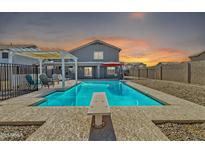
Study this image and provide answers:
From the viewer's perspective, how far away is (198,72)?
15055 millimetres

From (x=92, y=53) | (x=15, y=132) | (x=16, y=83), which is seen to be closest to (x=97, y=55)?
(x=92, y=53)

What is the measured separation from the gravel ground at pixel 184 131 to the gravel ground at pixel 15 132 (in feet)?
11.2

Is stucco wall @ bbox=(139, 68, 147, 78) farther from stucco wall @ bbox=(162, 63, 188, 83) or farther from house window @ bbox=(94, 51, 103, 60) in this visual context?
house window @ bbox=(94, 51, 103, 60)

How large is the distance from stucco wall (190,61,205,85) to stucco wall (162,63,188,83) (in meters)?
1.03

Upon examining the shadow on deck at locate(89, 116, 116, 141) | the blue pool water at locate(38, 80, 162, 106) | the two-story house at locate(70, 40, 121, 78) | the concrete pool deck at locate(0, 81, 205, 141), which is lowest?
the blue pool water at locate(38, 80, 162, 106)

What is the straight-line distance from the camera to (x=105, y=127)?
4.02m

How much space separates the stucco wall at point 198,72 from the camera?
566 inches

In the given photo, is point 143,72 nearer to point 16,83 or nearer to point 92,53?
point 92,53

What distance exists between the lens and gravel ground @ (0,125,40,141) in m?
3.64

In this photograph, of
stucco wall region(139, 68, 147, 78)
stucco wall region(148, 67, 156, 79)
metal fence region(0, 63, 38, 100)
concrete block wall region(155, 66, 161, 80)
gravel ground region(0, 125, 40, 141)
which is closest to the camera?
gravel ground region(0, 125, 40, 141)

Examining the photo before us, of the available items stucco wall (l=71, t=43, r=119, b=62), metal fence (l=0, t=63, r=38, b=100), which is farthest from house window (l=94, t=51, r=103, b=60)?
metal fence (l=0, t=63, r=38, b=100)

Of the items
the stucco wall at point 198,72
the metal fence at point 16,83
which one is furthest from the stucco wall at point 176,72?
the metal fence at point 16,83
